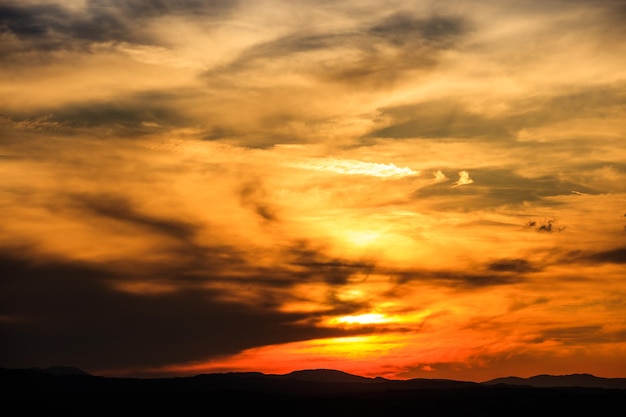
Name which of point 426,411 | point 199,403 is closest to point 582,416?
point 426,411

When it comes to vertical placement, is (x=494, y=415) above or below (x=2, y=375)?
below

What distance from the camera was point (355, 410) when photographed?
538 ft

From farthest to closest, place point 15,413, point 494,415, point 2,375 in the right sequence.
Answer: point 2,375, point 494,415, point 15,413

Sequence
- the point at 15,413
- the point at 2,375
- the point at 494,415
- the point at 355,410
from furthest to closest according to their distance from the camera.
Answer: the point at 2,375 < the point at 355,410 < the point at 494,415 < the point at 15,413

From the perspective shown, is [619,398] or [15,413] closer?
[15,413]

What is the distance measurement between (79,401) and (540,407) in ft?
314

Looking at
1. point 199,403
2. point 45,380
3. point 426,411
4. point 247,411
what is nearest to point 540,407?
point 426,411

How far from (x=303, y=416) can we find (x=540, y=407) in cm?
4839

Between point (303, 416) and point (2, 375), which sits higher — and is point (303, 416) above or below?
below

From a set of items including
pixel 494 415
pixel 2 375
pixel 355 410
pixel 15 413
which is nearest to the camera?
pixel 15 413

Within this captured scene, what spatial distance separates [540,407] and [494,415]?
11300 millimetres

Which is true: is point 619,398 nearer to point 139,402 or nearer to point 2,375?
point 139,402

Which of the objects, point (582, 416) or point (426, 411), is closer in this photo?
point (582, 416)

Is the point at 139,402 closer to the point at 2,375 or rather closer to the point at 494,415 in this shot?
the point at 2,375
